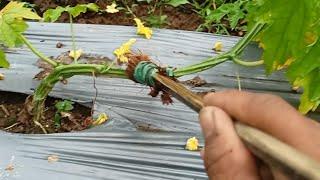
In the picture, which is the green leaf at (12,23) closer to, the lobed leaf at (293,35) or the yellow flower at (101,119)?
the yellow flower at (101,119)

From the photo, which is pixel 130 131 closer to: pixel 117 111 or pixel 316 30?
pixel 117 111

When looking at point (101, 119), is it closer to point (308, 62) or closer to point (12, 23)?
point (12, 23)

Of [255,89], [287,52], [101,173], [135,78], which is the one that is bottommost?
[101,173]

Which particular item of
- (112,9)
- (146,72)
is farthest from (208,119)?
(112,9)

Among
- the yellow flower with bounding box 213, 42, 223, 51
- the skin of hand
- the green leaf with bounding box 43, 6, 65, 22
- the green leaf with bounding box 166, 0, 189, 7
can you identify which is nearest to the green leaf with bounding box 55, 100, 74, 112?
the green leaf with bounding box 43, 6, 65, 22

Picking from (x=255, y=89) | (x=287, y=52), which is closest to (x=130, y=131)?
(x=255, y=89)

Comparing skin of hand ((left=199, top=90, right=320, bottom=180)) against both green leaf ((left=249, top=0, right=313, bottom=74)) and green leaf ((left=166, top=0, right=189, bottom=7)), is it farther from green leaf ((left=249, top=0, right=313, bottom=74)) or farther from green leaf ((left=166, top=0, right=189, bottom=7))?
green leaf ((left=166, top=0, right=189, bottom=7))
